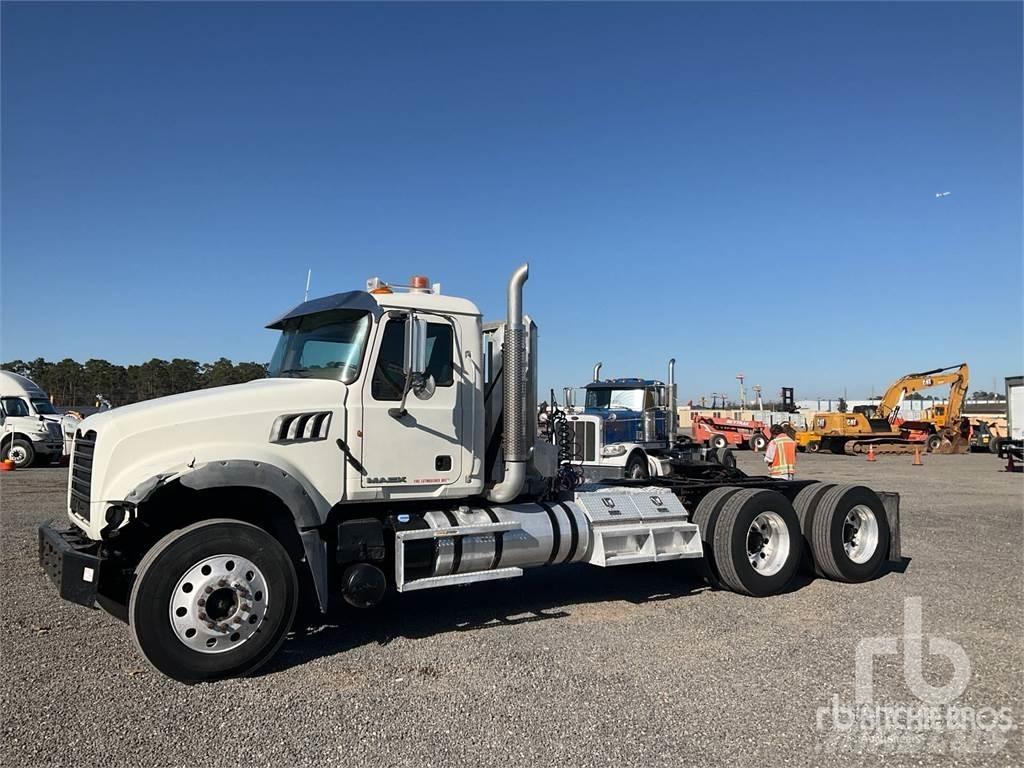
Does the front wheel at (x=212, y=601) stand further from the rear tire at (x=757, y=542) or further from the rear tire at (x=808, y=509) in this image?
the rear tire at (x=808, y=509)

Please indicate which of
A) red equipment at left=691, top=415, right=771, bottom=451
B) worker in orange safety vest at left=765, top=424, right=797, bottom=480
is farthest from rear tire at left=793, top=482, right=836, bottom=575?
red equipment at left=691, top=415, right=771, bottom=451

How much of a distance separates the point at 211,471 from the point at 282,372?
1.49m

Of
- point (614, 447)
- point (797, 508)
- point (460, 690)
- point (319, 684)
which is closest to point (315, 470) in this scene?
point (319, 684)

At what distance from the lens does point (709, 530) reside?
7879 millimetres

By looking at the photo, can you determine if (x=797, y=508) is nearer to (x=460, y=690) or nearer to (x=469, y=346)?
(x=469, y=346)

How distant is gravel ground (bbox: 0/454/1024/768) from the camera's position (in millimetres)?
4188

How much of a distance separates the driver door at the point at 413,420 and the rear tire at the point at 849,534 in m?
4.25

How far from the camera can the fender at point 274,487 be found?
5246 millimetres

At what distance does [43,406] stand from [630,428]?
17480mm

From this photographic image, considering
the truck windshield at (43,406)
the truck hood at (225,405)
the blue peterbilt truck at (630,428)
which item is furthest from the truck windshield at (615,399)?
the truck windshield at (43,406)

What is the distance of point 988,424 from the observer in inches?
1570

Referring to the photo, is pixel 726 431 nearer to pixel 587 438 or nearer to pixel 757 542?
pixel 587 438

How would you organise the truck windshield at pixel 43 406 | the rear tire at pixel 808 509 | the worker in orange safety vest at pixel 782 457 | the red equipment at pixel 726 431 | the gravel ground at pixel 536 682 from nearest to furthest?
the gravel ground at pixel 536 682 < the rear tire at pixel 808 509 < the worker in orange safety vest at pixel 782 457 < the truck windshield at pixel 43 406 < the red equipment at pixel 726 431

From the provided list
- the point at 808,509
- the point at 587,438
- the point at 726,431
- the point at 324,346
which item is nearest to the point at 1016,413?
the point at 726,431
